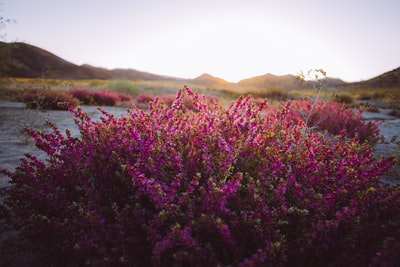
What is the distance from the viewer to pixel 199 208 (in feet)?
4.79

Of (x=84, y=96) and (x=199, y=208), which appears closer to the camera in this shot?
(x=199, y=208)

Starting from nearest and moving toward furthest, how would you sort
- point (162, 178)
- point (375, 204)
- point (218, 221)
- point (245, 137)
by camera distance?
1. point (218, 221)
2. point (375, 204)
3. point (162, 178)
4. point (245, 137)

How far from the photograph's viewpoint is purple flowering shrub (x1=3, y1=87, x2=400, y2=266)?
4.06ft

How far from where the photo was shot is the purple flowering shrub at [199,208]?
1238mm

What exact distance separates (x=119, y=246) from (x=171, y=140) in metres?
0.87

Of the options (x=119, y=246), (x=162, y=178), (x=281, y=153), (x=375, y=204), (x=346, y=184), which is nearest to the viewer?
(x=119, y=246)

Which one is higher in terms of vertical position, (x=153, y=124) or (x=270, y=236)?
(x=153, y=124)

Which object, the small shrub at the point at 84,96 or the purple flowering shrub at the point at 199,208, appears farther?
the small shrub at the point at 84,96

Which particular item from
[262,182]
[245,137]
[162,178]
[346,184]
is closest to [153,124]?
[162,178]

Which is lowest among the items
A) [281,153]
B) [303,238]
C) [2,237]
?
[2,237]

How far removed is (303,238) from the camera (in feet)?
4.19

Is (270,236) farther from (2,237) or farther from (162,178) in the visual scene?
(2,237)

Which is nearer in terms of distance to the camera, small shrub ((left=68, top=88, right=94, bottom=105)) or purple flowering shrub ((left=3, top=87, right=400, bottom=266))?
purple flowering shrub ((left=3, top=87, right=400, bottom=266))

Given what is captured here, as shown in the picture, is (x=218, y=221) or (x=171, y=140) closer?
(x=218, y=221)
